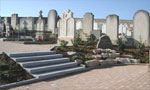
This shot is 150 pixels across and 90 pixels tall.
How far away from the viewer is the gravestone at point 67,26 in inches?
574

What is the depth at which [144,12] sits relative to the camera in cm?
1614

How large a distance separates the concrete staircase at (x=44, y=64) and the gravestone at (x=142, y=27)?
8972 mm

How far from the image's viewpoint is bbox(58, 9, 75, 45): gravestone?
574 inches

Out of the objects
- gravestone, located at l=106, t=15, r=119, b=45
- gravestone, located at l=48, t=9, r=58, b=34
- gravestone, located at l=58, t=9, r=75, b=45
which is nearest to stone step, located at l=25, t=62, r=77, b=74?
gravestone, located at l=58, t=9, r=75, b=45

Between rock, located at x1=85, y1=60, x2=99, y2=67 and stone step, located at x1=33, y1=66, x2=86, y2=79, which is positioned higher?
rock, located at x1=85, y1=60, x2=99, y2=67

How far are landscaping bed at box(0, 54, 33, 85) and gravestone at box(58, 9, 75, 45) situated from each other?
7.58 metres

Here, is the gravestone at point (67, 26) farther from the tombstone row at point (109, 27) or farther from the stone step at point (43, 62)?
the stone step at point (43, 62)

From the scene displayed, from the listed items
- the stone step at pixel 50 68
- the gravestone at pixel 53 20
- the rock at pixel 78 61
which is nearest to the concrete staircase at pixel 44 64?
the stone step at pixel 50 68

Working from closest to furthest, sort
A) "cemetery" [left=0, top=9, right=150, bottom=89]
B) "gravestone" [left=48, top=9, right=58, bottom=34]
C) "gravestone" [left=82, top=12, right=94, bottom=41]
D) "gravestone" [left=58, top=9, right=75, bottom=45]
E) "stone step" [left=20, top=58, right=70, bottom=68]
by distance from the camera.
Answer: "cemetery" [left=0, top=9, right=150, bottom=89]
"stone step" [left=20, top=58, right=70, bottom=68]
"gravestone" [left=58, top=9, right=75, bottom=45]
"gravestone" [left=82, top=12, right=94, bottom=41]
"gravestone" [left=48, top=9, right=58, bottom=34]

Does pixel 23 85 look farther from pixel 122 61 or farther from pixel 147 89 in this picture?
pixel 122 61

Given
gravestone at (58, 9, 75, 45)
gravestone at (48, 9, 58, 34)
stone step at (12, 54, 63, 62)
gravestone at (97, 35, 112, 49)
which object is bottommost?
stone step at (12, 54, 63, 62)

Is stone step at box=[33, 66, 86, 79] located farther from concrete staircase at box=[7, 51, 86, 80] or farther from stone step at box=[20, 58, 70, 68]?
stone step at box=[20, 58, 70, 68]

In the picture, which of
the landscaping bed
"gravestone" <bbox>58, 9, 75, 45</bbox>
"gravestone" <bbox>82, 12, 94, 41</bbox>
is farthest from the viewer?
"gravestone" <bbox>82, 12, 94, 41</bbox>

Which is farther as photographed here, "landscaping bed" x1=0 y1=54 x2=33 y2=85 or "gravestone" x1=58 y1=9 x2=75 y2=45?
"gravestone" x1=58 y1=9 x2=75 y2=45
